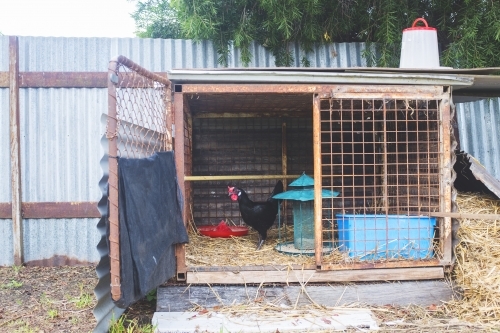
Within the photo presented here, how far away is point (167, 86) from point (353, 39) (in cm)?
387

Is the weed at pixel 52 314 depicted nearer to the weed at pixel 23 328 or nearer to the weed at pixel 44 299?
the weed at pixel 23 328

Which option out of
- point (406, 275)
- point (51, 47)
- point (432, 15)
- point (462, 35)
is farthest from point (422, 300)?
point (51, 47)

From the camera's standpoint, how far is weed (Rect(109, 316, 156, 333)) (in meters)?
Answer: 4.08

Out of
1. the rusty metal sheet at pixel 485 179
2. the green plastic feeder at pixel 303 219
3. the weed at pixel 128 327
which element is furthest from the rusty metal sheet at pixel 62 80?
the rusty metal sheet at pixel 485 179

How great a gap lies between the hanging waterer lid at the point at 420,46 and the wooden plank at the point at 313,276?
7.46 ft

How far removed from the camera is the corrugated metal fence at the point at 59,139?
645 cm

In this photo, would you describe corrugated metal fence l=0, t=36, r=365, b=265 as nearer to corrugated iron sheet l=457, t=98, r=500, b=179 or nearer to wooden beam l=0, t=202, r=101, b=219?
wooden beam l=0, t=202, r=101, b=219

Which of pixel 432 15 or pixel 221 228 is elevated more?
pixel 432 15

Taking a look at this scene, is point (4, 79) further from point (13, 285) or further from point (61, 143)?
point (13, 285)

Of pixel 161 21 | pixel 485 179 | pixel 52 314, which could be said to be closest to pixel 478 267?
pixel 485 179

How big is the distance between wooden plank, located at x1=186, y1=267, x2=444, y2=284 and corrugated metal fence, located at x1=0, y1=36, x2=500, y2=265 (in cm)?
241

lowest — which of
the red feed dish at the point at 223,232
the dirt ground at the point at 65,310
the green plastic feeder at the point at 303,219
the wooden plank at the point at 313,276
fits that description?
the dirt ground at the point at 65,310

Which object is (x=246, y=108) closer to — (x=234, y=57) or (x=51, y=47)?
(x=234, y=57)

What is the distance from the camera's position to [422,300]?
16.1 ft
